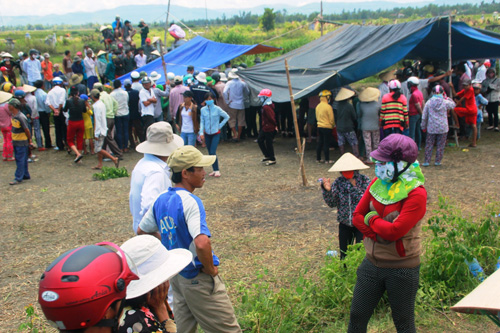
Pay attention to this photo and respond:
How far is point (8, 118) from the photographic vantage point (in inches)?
344

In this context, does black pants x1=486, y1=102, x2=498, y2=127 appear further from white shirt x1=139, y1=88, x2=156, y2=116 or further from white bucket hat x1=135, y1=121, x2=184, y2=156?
white bucket hat x1=135, y1=121, x2=184, y2=156

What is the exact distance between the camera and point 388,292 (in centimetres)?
292

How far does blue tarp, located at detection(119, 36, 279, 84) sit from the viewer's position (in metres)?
13.8

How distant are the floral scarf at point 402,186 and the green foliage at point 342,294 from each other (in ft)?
3.34

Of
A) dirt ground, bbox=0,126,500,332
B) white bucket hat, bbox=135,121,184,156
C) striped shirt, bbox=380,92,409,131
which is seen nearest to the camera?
white bucket hat, bbox=135,121,184,156

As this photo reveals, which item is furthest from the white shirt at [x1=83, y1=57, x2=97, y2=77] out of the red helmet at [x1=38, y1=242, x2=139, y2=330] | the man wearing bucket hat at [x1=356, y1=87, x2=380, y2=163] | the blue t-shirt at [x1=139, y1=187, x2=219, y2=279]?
the red helmet at [x1=38, y1=242, x2=139, y2=330]

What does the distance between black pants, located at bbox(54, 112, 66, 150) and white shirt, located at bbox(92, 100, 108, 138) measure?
2.03 metres

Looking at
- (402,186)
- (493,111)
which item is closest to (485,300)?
(402,186)

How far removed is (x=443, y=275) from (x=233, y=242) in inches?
97.4

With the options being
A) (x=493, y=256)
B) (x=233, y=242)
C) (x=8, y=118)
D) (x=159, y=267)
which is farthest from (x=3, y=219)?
(x=493, y=256)

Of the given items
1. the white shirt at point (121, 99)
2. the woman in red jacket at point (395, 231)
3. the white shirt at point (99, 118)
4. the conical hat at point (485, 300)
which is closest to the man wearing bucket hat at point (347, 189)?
the woman in red jacket at point (395, 231)

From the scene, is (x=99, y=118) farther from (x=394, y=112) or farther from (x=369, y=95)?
(x=394, y=112)

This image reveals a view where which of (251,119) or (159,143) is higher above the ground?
(159,143)

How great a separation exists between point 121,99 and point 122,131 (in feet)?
2.83
